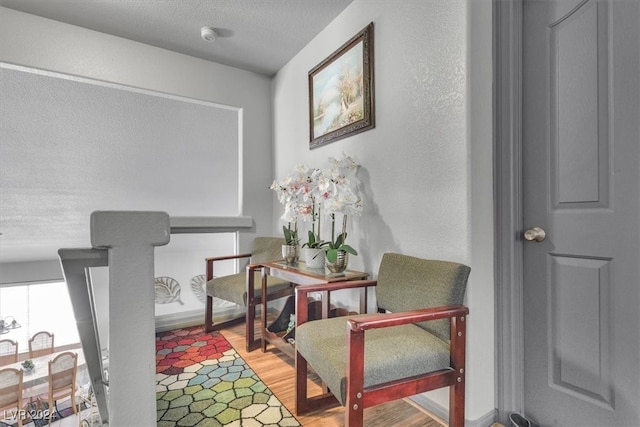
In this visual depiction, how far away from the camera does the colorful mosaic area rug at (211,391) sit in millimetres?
1533

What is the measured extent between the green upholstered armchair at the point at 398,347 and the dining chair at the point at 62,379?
1.86 m

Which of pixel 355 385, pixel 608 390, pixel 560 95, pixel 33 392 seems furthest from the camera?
pixel 33 392

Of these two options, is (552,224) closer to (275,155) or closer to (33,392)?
(275,155)

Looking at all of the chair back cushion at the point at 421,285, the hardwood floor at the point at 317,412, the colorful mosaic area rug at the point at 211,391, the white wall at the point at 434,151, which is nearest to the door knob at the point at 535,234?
the white wall at the point at 434,151

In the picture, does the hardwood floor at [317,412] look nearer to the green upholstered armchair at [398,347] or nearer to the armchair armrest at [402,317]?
the green upholstered armchair at [398,347]

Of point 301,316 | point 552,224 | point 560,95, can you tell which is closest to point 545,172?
point 552,224

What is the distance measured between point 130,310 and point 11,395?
2668 mm

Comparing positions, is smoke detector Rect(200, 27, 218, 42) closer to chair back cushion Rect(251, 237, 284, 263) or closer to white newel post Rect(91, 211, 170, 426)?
chair back cushion Rect(251, 237, 284, 263)

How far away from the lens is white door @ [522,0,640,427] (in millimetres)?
1170

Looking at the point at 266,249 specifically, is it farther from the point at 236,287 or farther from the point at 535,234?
the point at 535,234

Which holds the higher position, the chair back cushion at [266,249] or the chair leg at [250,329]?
the chair back cushion at [266,249]

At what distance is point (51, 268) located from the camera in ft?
8.16

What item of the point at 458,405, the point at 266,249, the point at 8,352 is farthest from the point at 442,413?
the point at 8,352

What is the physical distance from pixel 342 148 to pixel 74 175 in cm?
218
